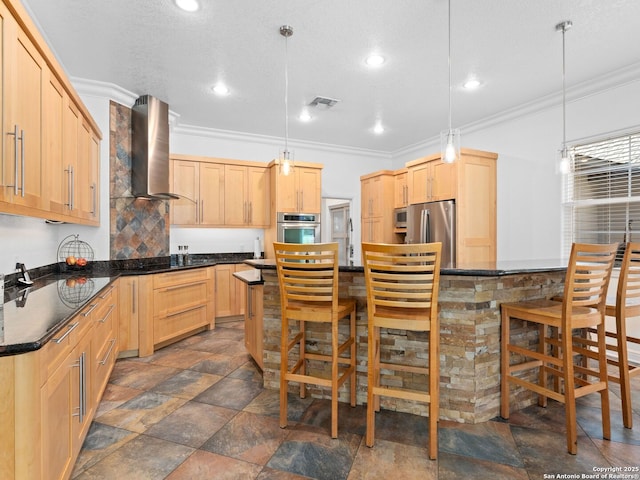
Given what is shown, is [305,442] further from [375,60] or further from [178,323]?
[375,60]

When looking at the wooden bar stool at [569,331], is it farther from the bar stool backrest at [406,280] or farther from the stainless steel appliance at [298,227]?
the stainless steel appliance at [298,227]

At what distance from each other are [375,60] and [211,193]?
303 centimetres

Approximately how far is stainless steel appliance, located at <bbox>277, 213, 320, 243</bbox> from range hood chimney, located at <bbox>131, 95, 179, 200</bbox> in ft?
5.53

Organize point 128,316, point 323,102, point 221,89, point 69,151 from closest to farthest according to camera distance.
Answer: point 69,151 < point 128,316 < point 221,89 < point 323,102

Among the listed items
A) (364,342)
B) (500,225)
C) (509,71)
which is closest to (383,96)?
(509,71)

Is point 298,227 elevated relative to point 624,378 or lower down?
elevated

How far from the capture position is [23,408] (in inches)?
49.1

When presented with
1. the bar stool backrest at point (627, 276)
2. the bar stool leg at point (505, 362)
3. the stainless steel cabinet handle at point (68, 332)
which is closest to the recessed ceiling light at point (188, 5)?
the stainless steel cabinet handle at point (68, 332)

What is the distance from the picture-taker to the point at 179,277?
406cm

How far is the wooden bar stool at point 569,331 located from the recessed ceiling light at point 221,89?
348 centimetres

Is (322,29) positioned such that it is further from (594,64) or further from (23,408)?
(23,408)

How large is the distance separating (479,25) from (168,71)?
9.47 ft

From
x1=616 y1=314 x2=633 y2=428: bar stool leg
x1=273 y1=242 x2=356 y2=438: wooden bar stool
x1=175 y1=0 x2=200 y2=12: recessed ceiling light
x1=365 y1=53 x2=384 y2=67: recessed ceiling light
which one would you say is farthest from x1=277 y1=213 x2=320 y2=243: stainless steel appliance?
x1=616 y1=314 x2=633 y2=428: bar stool leg

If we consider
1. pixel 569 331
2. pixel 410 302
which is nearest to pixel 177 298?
pixel 410 302
